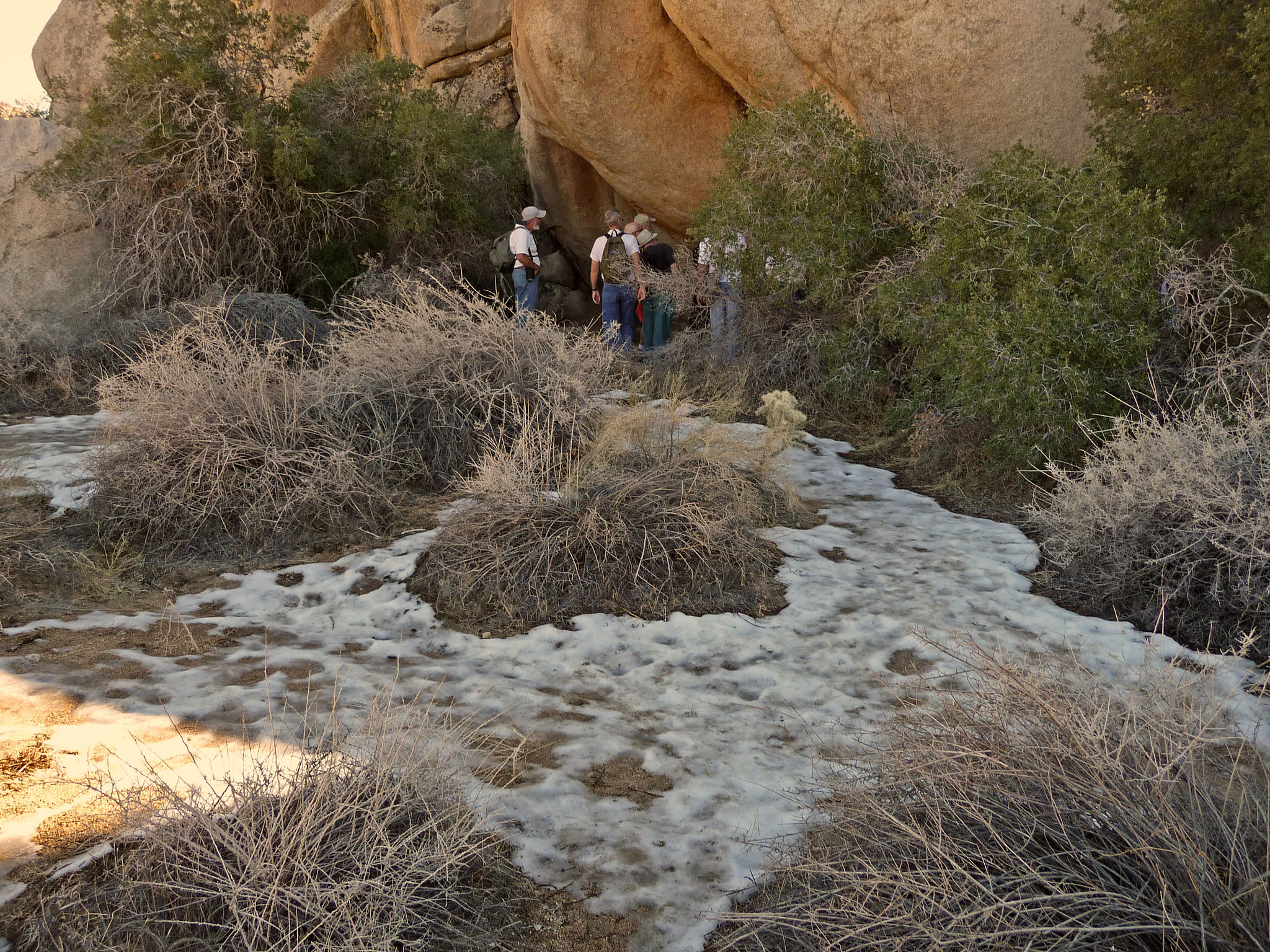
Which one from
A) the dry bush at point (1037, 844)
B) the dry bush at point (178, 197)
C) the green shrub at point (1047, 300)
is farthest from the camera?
the dry bush at point (178, 197)

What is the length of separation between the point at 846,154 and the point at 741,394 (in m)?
2.30

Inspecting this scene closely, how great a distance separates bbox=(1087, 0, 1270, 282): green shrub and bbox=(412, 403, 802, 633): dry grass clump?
3782 mm

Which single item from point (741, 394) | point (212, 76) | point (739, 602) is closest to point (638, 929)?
point (739, 602)

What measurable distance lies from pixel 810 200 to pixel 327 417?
472cm

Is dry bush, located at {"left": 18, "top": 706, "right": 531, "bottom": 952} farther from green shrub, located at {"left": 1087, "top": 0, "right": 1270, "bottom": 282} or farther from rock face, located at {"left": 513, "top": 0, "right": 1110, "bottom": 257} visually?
rock face, located at {"left": 513, "top": 0, "right": 1110, "bottom": 257}

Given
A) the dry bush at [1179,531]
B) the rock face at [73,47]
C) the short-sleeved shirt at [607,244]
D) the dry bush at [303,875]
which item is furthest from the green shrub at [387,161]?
the dry bush at [303,875]

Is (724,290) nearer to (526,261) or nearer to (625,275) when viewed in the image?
(625,275)

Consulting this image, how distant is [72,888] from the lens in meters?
2.04

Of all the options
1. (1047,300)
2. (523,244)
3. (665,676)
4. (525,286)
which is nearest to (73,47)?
(523,244)

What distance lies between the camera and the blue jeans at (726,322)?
9242mm

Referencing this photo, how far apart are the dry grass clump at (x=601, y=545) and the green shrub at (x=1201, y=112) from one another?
378 cm

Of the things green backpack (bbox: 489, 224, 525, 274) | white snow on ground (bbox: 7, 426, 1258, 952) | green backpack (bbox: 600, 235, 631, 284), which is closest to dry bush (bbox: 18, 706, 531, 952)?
white snow on ground (bbox: 7, 426, 1258, 952)

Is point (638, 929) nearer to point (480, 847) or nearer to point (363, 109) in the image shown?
point (480, 847)

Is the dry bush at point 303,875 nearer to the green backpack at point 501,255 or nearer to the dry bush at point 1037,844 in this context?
the dry bush at point 1037,844
